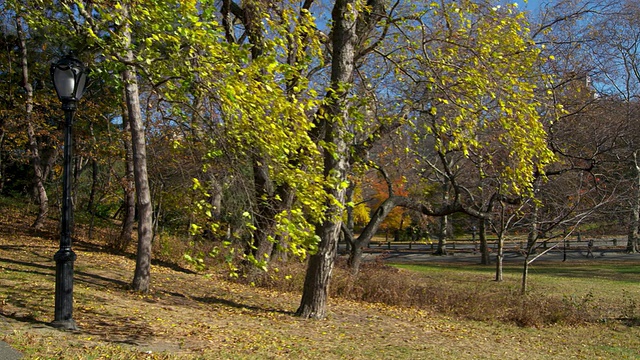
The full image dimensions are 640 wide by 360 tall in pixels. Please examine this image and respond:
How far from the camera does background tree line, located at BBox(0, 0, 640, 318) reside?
7.18m

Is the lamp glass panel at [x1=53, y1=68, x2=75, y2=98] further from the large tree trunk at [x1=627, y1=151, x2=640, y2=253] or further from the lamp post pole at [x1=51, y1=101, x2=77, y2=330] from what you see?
the large tree trunk at [x1=627, y1=151, x2=640, y2=253]

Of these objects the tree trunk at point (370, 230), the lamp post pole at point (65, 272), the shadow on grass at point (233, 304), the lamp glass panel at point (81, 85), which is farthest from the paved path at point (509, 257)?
the lamp glass panel at point (81, 85)

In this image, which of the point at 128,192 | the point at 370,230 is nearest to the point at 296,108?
the point at 370,230

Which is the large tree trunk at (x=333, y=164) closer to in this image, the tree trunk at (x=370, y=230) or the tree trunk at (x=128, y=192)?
the tree trunk at (x=370, y=230)

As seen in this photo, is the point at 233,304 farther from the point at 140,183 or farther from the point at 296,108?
the point at 296,108

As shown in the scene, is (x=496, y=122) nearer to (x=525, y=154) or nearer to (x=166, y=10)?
(x=525, y=154)

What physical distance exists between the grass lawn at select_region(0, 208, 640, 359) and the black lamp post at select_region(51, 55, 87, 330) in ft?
0.93

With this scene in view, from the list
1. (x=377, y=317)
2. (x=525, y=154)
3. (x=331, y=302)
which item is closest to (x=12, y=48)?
(x=331, y=302)

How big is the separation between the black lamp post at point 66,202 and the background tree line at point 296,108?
52 centimetres

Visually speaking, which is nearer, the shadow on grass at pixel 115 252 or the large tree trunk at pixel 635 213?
the shadow on grass at pixel 115 252

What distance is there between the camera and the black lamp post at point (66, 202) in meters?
7.48

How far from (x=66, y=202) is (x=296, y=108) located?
3280 mm

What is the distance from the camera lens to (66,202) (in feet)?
24.5

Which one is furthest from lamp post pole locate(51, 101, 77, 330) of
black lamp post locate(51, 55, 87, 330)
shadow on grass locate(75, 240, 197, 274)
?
shadow on grass locate(75, 240, 197, 274)
